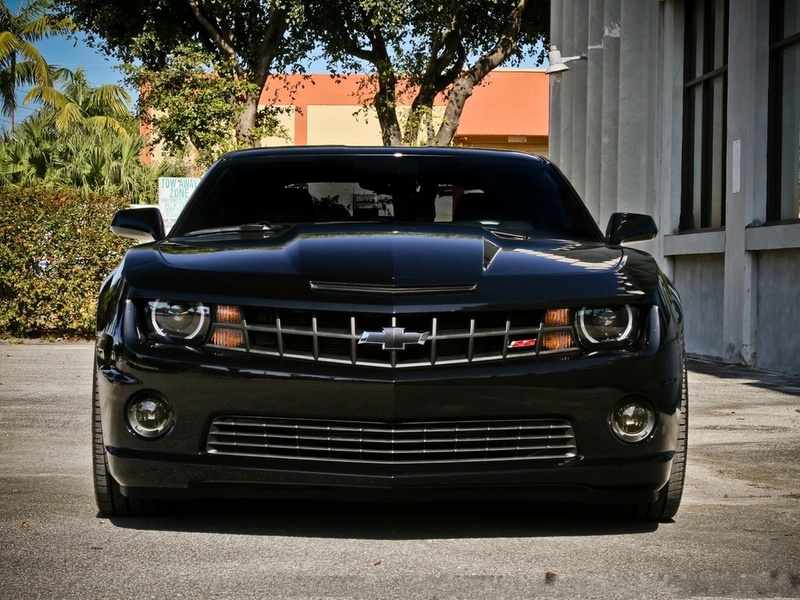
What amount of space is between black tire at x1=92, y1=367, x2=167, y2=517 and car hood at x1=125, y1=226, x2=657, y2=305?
1.70 ft

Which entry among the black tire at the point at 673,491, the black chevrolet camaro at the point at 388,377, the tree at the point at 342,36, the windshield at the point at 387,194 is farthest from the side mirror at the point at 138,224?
the tree at the point at 342,36

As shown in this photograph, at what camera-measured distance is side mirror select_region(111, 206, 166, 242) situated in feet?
18.3

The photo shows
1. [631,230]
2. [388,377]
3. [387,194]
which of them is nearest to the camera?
[388,377]

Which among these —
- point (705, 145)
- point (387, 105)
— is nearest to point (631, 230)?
point (705, 145)

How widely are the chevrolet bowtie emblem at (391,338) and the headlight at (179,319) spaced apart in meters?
0.53

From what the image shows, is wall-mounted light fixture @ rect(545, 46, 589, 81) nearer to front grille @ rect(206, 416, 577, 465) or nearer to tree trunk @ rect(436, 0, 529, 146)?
tree trunk @ rect(436, 0, 529, 146)

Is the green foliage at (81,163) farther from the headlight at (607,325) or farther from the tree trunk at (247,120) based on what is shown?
the headlight at (607,325)

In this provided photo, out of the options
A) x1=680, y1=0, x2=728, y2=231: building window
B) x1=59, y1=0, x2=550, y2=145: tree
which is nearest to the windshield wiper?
x1=680, y1=0, x2=728, y2=231: building window

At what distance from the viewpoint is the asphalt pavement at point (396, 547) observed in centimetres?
377

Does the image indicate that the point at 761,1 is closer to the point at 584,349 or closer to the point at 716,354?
the point at 716,354

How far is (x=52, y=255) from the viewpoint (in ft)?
49.9

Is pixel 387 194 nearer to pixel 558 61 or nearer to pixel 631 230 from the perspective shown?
pixel 631 230

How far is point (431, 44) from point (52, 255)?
1272cm

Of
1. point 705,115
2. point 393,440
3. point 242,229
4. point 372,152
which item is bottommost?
point 393,440
